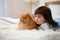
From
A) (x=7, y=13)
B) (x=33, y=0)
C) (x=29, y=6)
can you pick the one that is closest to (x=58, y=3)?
(x=33, y=0)

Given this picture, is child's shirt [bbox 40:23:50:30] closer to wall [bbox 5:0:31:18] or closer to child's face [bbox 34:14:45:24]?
child's face [bbox 34:14:45:24]

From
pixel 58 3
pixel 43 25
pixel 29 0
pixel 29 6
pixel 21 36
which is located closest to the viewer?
pixel 21 36

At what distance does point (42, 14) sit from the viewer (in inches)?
56.7

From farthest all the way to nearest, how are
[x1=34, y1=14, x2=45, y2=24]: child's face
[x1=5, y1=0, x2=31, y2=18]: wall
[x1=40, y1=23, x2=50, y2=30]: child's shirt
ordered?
[x1=5, y1=0, x2=31, y2=18]: wall
[x1=34, y1=14, x2=45, y2=24]: child's face
[x1=40, y1=23, x2=50, y2=30]: child's shirt

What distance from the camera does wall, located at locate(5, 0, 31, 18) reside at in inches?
147

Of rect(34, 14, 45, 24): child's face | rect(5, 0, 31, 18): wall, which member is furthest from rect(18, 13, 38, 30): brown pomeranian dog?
rect(5, 0, 31, 18): wall

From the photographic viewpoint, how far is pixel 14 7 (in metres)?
3.75

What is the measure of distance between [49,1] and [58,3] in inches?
8.0

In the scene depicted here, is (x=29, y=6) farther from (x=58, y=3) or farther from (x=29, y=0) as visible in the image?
(x=58, y=3)

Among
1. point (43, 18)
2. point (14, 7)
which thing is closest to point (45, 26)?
point (43, 18)

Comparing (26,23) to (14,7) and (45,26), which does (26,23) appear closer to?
(45,26)

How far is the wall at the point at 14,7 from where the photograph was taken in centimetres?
372

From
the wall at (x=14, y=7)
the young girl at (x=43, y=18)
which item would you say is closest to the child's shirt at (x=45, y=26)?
the young girl at (x=43, y=18)

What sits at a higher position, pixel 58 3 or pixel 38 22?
pixel 58 3
